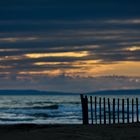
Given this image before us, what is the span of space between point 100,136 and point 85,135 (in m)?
0.52

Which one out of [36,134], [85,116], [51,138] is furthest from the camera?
[85,116]

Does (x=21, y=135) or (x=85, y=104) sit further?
(x=85, y=104)

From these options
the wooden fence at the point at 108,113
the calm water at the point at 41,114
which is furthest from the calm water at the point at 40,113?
the wooden fence at the point at 108,113

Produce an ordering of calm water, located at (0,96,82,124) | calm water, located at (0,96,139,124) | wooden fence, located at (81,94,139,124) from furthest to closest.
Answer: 1. calm water, located at (0,96,82,124)
2. calm water, located at (0,96,139,124)
3. wooden fence, located at (81,94,139,124)

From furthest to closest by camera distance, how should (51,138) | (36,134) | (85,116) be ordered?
(85,116) → (36,134) → (51,138)

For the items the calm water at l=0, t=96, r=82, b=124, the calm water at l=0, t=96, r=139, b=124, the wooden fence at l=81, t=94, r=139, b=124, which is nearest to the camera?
the wooden fence at l=81, t=94, r=139, b=124

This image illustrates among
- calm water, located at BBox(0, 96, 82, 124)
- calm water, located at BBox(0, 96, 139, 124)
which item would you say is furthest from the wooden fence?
calm water, located at BBox(0, 96, 82, 124)

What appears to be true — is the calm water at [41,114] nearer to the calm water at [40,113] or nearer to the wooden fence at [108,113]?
the calm water at [40,113]

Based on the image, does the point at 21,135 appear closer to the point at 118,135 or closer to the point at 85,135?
the point at 85,135

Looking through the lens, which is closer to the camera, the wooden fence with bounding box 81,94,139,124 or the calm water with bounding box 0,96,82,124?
the wooden fence with bounding box 81,94,139,124

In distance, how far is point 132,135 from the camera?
17.0m

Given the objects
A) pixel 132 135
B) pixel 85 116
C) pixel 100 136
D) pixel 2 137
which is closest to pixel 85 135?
pixel 100 136

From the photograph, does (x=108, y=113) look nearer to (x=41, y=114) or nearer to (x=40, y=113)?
(x=41, y=114)

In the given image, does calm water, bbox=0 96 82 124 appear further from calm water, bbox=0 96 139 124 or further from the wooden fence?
the wooden fence
